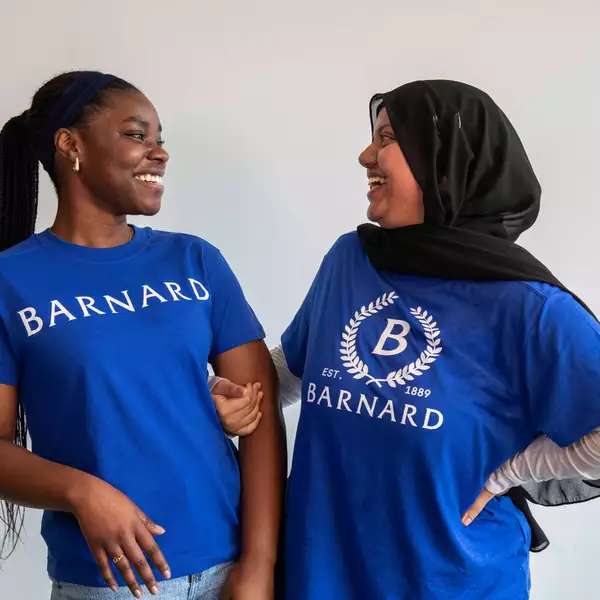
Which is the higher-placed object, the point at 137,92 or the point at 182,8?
the point at 182,8

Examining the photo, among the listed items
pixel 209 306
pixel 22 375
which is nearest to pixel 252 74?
pixel 209 306

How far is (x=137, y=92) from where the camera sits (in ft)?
3.86

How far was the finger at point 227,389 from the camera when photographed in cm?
113

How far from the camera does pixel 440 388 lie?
99cm

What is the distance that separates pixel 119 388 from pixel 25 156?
0.48m

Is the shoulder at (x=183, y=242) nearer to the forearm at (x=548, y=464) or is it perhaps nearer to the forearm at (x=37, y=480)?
the forearm at (x=37, y=480)

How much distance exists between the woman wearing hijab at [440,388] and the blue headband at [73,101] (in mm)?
438

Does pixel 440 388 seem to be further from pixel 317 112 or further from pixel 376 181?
pixel 317 112

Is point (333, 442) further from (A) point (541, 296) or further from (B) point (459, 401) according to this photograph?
(A) point (541, 296)

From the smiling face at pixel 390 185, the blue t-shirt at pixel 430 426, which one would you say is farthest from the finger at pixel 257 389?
the smiling face at pixel 390 185

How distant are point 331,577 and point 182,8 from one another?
1160mm

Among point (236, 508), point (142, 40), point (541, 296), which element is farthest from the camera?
point (142, 40)

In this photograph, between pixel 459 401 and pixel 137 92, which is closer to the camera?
pixel 459 401

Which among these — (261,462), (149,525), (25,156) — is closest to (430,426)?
(261,462)
